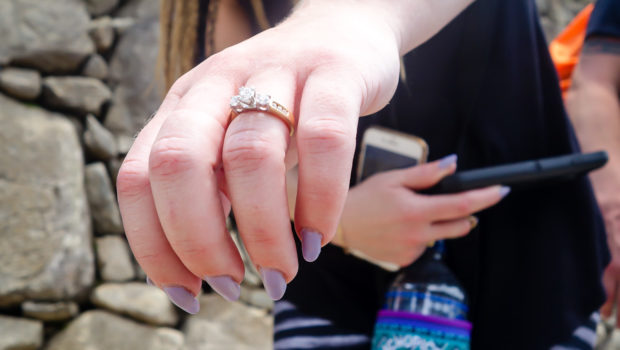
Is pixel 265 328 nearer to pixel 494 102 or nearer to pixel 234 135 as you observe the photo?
pixel 494 102

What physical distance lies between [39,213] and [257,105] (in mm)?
1987

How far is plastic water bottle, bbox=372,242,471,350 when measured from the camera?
510 millimetres

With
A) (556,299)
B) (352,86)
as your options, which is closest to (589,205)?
(556,299)

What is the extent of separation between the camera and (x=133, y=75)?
2.39 meters

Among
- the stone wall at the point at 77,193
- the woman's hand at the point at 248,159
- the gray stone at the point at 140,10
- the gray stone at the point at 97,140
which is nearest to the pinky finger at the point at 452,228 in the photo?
the woman's hand at the point at 248,159

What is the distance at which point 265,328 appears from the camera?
7.39 feet

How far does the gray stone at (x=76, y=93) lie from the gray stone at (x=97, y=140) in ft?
0.18

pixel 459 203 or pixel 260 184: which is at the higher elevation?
pixel 260 184

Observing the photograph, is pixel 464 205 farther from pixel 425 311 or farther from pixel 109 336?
pixel 109 336

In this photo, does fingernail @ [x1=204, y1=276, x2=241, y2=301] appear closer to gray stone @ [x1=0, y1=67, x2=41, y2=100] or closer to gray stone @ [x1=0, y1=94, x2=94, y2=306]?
gray stone @ [x1=0, y1=94, x2=94, y2=306]

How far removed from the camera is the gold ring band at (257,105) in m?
0.27

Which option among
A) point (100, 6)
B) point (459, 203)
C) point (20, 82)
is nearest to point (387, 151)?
point (459, 203)

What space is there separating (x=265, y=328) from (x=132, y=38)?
1.51 metres

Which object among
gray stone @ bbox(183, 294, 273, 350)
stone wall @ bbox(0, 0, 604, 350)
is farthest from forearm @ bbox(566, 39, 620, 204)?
gray stone @ bbox(183, 294, 273, 350)
